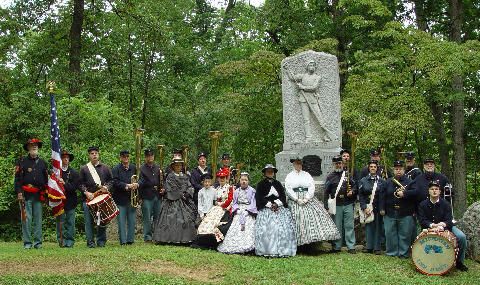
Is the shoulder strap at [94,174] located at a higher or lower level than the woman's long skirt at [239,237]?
higher

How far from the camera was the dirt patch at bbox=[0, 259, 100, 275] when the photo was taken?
319 inches

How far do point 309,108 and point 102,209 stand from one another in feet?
16.0

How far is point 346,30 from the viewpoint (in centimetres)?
1886

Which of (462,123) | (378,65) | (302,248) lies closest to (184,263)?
(302,248)

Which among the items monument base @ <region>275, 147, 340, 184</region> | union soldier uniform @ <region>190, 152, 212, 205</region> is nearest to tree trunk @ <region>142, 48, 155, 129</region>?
union soldier uniform @ <region>190, 152, 212, 205</region>

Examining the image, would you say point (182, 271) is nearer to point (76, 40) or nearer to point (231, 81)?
point (76, 40)

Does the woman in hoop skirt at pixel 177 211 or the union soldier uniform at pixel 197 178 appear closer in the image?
the woman in hoop skirt at pixel 177 211

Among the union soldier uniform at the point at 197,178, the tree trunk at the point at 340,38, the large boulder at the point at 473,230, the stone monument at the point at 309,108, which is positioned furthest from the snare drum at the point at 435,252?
the tree trunk at the point at 340,38

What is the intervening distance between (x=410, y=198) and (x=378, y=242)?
3.96 ft

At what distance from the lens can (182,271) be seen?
8.45m

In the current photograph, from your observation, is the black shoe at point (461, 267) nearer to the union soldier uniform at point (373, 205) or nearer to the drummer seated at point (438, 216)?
the drummer seated at point (438, 216)

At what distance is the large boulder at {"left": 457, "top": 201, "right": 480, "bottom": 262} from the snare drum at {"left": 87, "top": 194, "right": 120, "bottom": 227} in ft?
20.5

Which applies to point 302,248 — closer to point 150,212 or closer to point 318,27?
point 150,212

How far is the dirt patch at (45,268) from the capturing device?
8.11 meters
